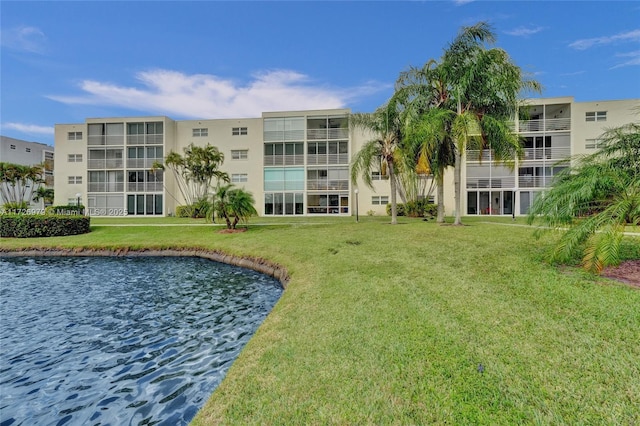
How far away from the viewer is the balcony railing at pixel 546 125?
3234 centimetres

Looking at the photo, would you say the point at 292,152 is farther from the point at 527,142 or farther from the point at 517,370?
the point at 517,370

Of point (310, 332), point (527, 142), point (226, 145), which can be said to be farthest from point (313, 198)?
point (310, 332)

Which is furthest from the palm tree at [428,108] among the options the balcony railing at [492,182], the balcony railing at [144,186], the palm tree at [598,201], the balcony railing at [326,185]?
the balcony railing at [144,186]

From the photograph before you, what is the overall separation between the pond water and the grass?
3.28 feet

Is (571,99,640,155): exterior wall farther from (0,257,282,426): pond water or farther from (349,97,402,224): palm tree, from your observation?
(0,257,282,426): pond water

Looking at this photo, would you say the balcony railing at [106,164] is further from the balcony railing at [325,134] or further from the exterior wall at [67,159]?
the balcony railing at [325,134]

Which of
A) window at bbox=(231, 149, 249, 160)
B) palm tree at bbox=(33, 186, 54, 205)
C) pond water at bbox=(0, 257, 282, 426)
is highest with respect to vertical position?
window at bbox=(231, 149, 249, 160)

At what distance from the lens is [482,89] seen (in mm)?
16750

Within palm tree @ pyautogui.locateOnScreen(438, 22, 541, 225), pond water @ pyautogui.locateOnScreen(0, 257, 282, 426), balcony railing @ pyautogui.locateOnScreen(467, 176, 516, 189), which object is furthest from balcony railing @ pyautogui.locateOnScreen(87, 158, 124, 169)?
balcony railing @ pyautogui.locateOnScreen(467, 176, 516, 189)

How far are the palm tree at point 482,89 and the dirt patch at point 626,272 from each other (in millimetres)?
9161

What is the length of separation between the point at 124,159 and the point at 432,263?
39.2 m

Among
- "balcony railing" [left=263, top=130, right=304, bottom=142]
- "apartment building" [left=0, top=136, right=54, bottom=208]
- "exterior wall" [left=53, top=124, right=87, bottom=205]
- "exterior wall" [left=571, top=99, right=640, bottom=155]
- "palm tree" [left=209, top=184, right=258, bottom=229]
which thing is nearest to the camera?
"palm tree" [left=209, top=184, right=258, bottom=229]

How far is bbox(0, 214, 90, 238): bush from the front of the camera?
63.8 feet

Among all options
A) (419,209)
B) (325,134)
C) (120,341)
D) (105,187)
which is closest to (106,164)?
(105,187)
